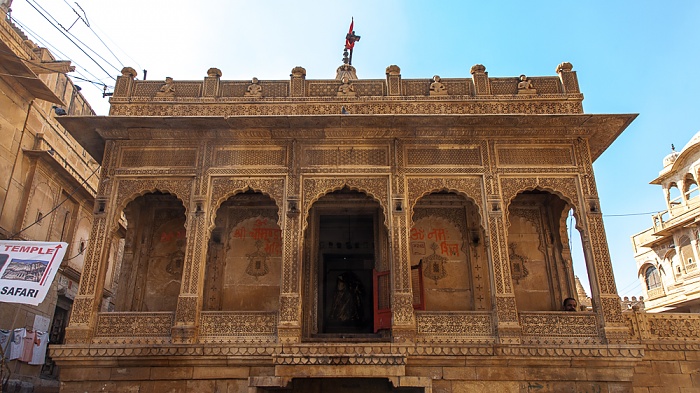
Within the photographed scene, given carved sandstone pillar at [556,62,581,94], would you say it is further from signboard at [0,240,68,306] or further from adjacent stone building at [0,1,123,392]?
adjacent stone building at [0,1,123,392]

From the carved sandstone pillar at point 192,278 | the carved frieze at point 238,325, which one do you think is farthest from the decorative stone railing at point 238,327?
the carved sandstone pillar at point 192,278

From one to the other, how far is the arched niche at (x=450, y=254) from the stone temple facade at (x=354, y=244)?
0.03m

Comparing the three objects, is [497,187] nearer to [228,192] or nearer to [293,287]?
[293,287]

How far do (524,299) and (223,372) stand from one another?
6724 millimetres

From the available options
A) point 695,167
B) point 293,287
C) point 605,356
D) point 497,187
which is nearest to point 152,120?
point 293,287

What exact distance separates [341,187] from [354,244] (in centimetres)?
246

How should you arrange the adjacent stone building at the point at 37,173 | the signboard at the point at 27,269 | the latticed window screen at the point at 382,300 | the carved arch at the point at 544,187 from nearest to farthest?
the signboard at the point at 27,269, the latticed window screen at the point at 382,300, the carved arch at the point at 544,187, the adjacent stone building at the point at 37,173

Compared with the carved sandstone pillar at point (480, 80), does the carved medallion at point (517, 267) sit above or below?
below

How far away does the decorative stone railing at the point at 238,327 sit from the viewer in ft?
31.1

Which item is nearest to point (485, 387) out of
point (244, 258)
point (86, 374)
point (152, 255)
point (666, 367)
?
point (666, 367)

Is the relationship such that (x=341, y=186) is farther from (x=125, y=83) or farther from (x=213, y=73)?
(x=125, y=83)

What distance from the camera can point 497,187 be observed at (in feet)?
33.9

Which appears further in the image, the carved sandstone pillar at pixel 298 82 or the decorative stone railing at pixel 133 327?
the carved sandstone pillar at pixel 298 82

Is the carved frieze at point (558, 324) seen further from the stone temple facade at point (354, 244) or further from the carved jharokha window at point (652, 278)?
the carved jharokha window at point (652, 278)
